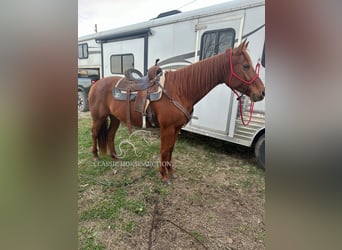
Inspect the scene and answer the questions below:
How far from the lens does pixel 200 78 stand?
1663 mm

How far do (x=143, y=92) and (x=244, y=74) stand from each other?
2.90 ft

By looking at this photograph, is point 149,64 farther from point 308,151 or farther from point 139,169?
point 308,151

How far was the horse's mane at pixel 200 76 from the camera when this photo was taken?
1585mm

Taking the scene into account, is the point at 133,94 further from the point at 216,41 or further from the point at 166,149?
the point at 216,41

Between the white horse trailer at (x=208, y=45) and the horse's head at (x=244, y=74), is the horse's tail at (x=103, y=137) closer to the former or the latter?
the white horse trailer at (x=208, y=45)

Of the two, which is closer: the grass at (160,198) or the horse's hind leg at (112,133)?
the grass at (160,198)

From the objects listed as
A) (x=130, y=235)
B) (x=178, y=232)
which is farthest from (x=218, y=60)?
(x=130, y=235)

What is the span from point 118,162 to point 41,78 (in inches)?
65.8

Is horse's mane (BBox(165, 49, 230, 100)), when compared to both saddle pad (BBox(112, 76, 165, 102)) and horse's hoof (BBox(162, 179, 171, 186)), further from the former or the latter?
horse's hoof (BBox(162, 179, 171, 186))

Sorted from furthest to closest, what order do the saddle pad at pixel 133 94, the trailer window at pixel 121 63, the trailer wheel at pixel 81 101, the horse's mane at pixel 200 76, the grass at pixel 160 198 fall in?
the trailer window at pixel 121 63 → the saddle pad at pixel 133 94 → the horse's mane at pixel 200 76 → the grass at pixel 160 198 → the trailer wheel at pixel 81 101

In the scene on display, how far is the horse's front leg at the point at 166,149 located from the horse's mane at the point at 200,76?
0.38 m

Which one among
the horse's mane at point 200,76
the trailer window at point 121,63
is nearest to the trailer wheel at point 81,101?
the horse's mane at point 200,76

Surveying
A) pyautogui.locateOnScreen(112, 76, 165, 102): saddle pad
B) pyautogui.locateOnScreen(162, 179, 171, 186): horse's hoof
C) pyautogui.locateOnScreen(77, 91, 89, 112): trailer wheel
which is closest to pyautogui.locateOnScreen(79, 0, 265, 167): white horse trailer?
pyautogui.locateOnScreen(112, 76, 165, 102): saddle pad

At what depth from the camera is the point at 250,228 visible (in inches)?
50.0
